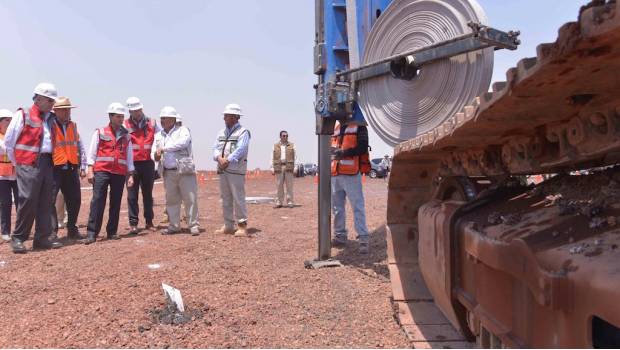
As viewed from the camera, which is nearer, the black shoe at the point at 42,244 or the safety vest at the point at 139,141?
the black shoe at the point at 42,244

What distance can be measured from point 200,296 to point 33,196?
2939mm

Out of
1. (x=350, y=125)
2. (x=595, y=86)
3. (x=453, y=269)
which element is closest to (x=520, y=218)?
(x=453, y=269)

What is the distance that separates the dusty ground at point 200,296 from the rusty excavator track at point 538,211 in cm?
70

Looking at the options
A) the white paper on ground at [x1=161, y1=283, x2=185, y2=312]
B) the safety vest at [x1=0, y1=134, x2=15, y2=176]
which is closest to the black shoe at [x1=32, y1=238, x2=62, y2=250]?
the safety vest at [x1=0, y1=134, x2=15, y2=176]

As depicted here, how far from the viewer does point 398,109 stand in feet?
14.8

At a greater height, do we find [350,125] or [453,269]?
[350,125]

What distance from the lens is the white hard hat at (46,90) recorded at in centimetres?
590

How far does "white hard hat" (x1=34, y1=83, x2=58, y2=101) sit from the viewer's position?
5.90 meters

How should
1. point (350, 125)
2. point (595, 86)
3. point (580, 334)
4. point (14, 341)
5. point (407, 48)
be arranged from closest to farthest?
point (580, 334)
point (595, 86)
point (14, 341)
point (407, 48)
point (350, 125)

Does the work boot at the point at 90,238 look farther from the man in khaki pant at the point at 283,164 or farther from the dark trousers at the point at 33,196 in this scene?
the man in khaki pant at the point at 283,164

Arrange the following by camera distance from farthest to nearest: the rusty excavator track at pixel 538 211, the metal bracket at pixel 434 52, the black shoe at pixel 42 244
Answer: the black shoe at pixel 42 244, the metal bracket at pixel 434 52, the rusty excavator track at pixel 538 211

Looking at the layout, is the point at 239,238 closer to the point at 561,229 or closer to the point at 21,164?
the point at 21,164

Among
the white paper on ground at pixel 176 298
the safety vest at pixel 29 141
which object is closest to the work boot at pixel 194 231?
the safety vest at pixel 29 141

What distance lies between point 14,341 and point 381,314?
2.45 meters
